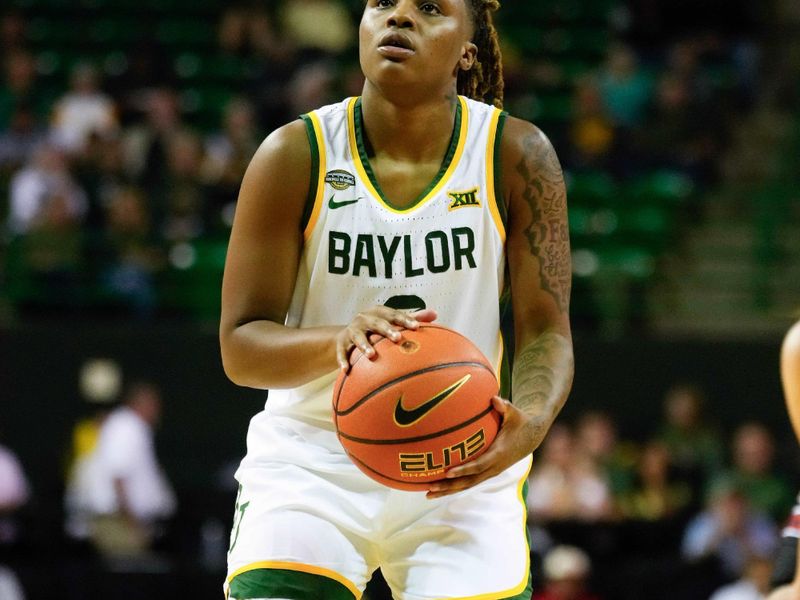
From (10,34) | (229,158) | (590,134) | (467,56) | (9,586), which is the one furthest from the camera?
(10,34)

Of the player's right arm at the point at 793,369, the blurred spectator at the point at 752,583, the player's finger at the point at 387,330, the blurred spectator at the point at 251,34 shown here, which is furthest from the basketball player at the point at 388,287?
the blurred spectator at the point at 251,34

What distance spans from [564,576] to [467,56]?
5082 mm

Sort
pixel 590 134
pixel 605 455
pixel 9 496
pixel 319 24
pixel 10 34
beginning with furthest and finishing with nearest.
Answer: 1. pixel 319 24
2. pixel 10 34
3. pixel 590 134
4. pixel 605 455
5. pixel 9 496

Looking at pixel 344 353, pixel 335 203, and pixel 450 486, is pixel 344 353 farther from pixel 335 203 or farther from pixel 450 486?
pixel 335 203

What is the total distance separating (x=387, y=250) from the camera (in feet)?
12.6

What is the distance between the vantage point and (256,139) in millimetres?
12438

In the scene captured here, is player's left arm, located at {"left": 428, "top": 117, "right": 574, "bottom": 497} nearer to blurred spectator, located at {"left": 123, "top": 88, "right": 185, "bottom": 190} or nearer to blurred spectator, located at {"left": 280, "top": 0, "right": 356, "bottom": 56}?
blurred spectator, located at {"left": 123, "top": 88, "right": 185, "bottom": 190}

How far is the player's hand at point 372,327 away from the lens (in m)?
3.38

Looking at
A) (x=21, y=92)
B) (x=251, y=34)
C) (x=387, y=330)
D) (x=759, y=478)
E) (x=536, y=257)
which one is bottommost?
(x=759, y=478)

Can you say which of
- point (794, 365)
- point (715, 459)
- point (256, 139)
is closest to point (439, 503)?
point (794, 365)

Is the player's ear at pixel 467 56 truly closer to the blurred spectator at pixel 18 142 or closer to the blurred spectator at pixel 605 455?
the blurred spectator at pixel 605 455

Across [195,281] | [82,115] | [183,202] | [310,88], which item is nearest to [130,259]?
[195,281]

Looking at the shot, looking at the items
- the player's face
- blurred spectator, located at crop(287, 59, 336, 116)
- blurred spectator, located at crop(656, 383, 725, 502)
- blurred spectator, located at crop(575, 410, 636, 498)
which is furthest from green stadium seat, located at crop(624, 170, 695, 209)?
the player's face

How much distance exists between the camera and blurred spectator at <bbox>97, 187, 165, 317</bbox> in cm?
1162
